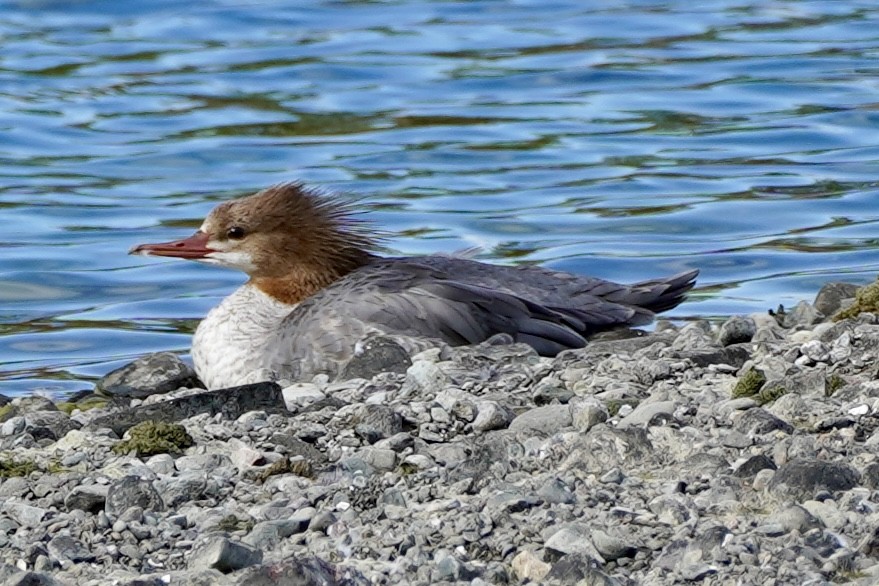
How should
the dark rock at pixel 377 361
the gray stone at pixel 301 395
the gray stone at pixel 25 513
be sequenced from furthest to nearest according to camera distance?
the dark rock at pixel 377 361 → the gray stone at pixel 301 395 → the gray stone at pixel 25 513

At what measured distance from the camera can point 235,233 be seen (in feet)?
26.4

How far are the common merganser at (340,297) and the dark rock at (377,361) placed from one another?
309 millimetres

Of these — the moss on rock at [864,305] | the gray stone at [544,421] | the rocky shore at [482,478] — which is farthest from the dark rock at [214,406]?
the moss on rock at [864,305]

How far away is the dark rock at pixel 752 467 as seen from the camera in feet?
14.3

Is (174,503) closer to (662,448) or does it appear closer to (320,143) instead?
(662,448)

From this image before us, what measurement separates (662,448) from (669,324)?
11.8 feet

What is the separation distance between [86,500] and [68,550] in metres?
0.33

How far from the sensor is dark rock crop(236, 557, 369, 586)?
3.79m

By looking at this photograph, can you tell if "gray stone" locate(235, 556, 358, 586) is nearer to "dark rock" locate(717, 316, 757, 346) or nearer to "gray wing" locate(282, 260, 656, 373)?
"dark rock" locate(717, 316, 757, 346)

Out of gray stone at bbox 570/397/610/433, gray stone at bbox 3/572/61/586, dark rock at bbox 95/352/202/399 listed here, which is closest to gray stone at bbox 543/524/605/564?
gray stone at bbox 570/397/610/433

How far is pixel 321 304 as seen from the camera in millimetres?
7465

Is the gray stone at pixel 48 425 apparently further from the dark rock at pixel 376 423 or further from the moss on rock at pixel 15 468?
the dark rock at pixel 376 423

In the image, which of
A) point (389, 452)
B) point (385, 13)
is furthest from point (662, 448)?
point (385, 13)

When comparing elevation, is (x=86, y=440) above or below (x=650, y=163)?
above
